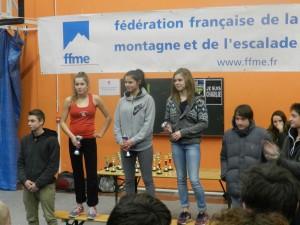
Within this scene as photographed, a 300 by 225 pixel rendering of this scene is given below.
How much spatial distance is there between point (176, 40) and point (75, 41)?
1169mm

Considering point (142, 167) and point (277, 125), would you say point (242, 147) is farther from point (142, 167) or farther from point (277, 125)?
point (277, 125)

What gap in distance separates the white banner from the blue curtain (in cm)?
209

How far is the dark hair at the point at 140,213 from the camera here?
4.85 ft

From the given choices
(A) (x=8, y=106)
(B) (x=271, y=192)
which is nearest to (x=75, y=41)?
(A) (x=8, y=106)

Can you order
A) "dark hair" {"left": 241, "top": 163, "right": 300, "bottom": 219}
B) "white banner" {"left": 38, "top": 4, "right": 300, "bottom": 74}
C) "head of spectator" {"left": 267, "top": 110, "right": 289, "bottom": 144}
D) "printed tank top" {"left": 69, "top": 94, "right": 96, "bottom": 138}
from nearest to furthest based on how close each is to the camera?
"dark hair" {"left": 241, "top": 163, "right": 300, "bottom": 219} < "white banner" {"left": 38, "top": 4, "right": 300, "bottom": 74} < "printed tank top" {"left": 69, "top": 94, "right": 96, "bottom": 138} < "head of spectator" {"left": 267, "top": 110, "right": 289, "bottom": 144}

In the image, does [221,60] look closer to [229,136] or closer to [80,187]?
[229,136]

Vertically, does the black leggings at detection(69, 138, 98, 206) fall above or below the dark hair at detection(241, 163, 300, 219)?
below

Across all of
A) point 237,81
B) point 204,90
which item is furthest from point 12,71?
point 237,81

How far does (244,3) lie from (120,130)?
2.85 m

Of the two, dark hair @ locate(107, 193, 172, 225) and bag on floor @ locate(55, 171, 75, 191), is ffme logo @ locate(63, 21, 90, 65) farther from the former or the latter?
dark hair @ locate(107, 193, 172, 225)

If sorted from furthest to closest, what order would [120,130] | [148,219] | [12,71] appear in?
[12,71] → [120,130] → [148,219]

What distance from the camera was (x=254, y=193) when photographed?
1.82 m

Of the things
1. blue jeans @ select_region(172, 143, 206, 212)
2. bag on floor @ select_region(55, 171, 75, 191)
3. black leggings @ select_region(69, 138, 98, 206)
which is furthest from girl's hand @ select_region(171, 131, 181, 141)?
bag on floor @ select_region(55, 171, 75, 191)

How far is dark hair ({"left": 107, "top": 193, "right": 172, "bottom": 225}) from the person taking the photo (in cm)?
148
